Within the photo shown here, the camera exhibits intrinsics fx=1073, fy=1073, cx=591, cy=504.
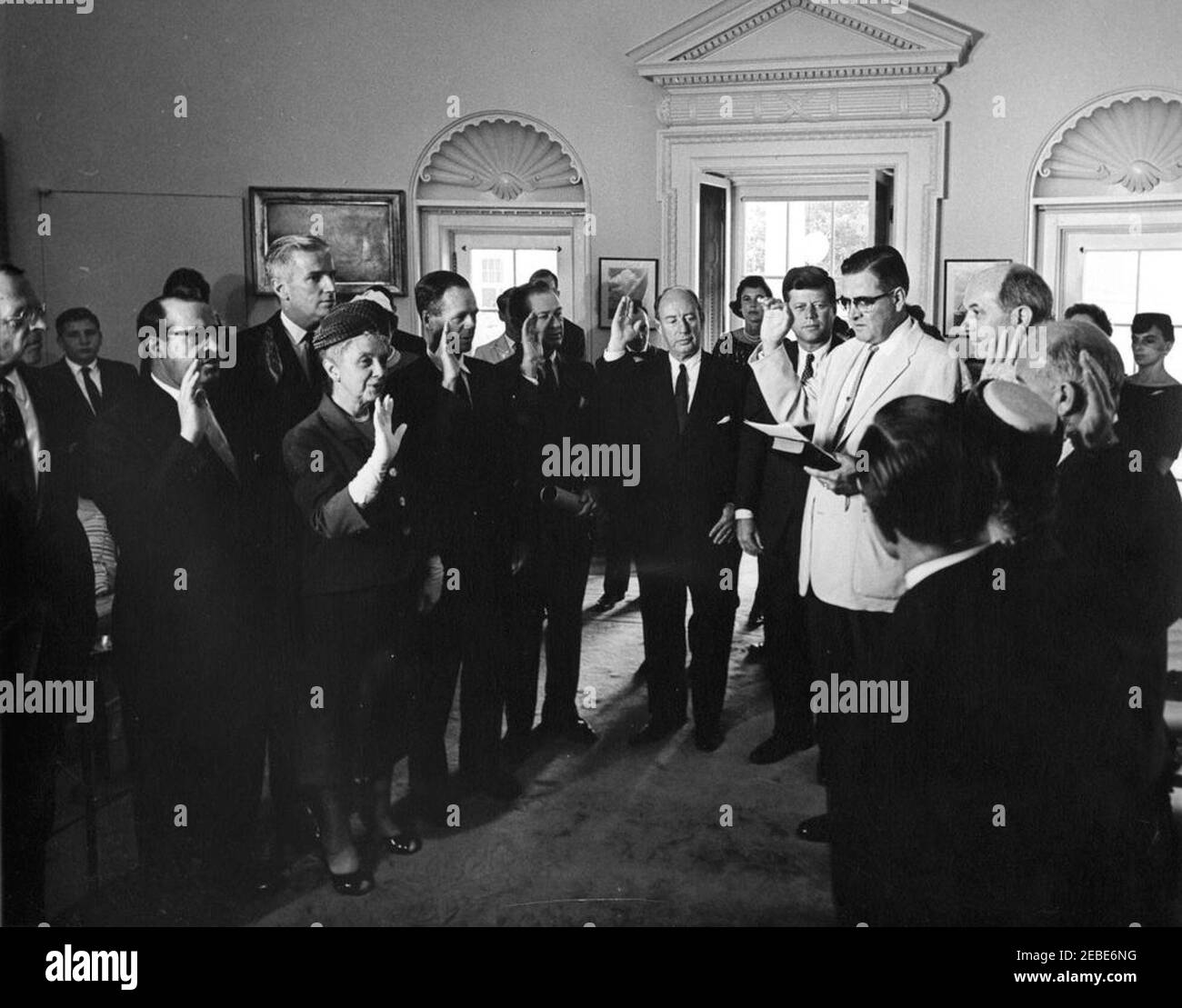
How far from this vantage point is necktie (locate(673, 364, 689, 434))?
4.00m

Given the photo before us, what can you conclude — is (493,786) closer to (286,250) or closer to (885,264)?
(286,250)

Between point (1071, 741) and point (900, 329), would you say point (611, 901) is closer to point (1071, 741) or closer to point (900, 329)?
point (1071, 741)

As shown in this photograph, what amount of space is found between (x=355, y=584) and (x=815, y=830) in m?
1.69

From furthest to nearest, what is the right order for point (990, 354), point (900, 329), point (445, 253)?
point (445, 253) < point (900, 329) < point (990, 354)

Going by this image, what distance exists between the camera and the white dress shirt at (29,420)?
3.07 m

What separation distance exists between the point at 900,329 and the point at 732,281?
5.92ft

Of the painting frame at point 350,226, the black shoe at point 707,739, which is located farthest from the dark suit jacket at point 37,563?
the black shoe at point 707,739

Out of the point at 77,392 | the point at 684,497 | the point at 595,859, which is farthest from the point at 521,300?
the point at 595,859

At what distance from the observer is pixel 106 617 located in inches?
146

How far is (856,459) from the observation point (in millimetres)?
3225

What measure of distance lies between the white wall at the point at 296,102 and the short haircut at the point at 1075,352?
2.73 ft

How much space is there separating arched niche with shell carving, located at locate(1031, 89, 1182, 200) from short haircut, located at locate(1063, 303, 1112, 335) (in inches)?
18.6

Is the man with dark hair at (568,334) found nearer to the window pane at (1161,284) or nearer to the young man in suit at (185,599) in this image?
the young man in suit at (185,599)

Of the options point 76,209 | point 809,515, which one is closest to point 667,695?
point 809,515
